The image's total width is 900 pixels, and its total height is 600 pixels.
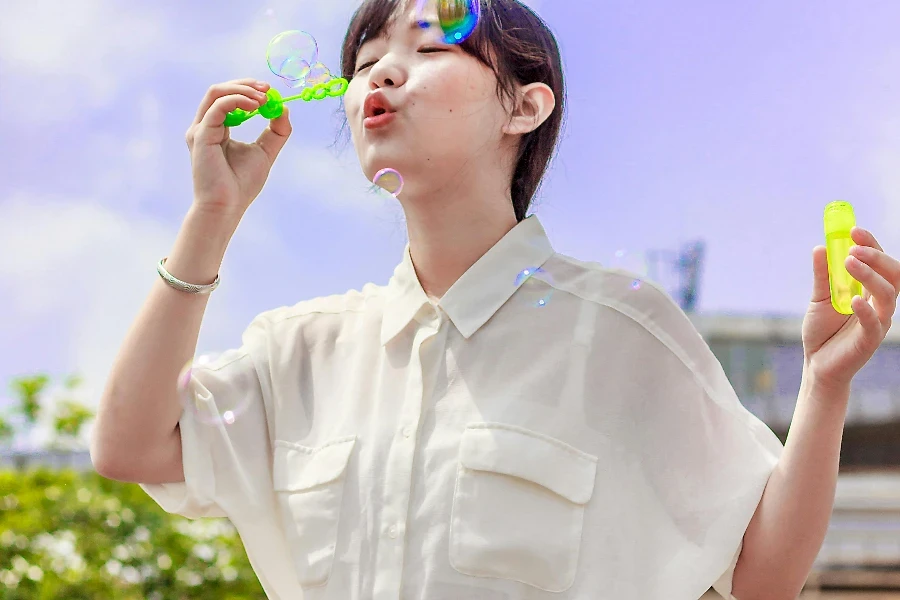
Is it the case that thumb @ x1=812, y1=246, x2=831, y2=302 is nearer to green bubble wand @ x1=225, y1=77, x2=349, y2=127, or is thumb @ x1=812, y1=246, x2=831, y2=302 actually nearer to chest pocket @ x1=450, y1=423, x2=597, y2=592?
chest pocket @ x1=450, y1=423, x2=597, y2=592

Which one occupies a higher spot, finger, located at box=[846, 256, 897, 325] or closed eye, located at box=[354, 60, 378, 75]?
closed eye, located at box=[354, 60, 378, 75]

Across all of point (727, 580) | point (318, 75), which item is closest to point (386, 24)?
point (318, 75)

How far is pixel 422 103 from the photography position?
1290 mm

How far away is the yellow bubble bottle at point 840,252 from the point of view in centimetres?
112

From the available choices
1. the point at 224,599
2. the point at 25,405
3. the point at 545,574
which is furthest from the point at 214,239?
the point at 25,405

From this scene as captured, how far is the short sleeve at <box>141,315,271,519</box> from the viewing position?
4.25ft

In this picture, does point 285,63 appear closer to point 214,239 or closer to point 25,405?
point 214,239

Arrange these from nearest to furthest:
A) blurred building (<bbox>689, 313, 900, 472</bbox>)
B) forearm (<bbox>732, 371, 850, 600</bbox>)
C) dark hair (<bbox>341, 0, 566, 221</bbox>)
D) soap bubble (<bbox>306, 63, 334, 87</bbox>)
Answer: forearm (<bbox>732, 371, 850, 600</bbox>), dark hair (<bbox>341, 0, 566, 221</bbox>), soap bubble (<bbox>306, 63, 334, 87</bbox>), blurred building (<bbox>689, 313, 900, 472</bbox>)

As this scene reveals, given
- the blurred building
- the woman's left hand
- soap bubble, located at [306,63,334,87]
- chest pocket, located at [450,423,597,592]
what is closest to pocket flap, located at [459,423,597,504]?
chest pocket, located at [450,423,597,592]

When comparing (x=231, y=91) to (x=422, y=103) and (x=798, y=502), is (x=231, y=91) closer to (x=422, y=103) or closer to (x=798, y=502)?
(x=422, y=103)

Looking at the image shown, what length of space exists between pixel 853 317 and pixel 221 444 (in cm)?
81

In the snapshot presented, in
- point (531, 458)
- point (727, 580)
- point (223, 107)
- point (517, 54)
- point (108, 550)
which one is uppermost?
point (517, 54)

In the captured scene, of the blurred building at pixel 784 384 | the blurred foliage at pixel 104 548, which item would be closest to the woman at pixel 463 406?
the blurred foliage at pixel 104 548

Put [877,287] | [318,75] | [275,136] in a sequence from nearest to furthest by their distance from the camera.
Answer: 1. [877,287]
2. [275,136]
3. [318,75]
